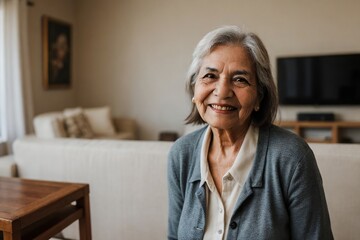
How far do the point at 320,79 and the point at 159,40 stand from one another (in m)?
2.55

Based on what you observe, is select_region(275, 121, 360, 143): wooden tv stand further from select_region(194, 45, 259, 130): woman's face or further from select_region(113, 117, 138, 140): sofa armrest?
select_region(194, 45, 259, 130): woman's face

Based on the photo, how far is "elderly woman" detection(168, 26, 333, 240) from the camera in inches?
37.2

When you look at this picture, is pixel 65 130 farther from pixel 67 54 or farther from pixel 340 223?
pixel 340 223

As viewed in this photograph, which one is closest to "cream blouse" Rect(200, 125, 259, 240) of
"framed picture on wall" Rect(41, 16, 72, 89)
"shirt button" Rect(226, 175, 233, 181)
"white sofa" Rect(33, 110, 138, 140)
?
"shirt button" Rect(226, 175, 233, 181)

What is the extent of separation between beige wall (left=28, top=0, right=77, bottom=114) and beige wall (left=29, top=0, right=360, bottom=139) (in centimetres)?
2

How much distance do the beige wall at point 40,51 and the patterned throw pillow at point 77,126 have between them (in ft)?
3.23

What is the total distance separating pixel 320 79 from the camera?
4809mm

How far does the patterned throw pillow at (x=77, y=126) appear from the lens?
394 cm

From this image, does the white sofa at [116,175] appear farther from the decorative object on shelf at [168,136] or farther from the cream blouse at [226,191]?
the decorative object on shelf at [168,136]

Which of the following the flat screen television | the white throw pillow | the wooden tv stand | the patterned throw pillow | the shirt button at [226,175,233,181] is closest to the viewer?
the shirt button at [226,175,233,181]

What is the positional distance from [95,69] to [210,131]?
16.3ft

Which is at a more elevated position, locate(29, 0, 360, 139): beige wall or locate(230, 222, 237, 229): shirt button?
locate(29, 0, 360, 139): beige wall

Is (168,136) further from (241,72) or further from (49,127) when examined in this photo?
(241,72)

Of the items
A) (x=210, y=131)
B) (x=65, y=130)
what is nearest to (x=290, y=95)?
(x=65, y=130)
